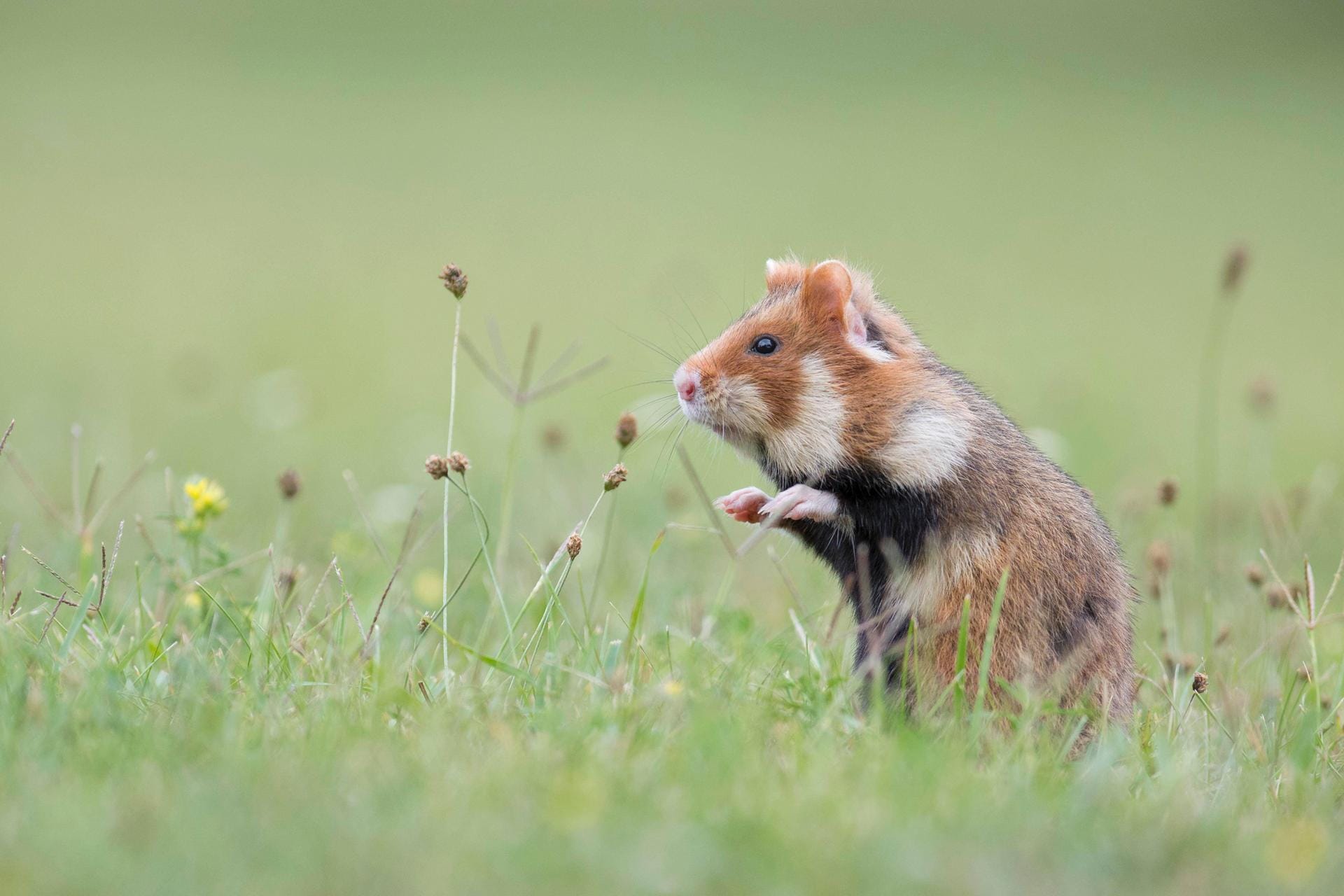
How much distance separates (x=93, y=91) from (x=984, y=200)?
14.3 meters

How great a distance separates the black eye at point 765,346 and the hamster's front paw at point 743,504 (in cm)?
41

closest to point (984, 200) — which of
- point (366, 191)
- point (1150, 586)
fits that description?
point (366, 191)

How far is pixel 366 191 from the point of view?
18.5 m

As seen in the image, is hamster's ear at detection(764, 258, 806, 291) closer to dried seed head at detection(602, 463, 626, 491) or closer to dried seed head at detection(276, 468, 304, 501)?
dried seed head at detection(602, 463, 626, 491)

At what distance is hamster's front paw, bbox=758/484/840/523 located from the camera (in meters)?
3.61

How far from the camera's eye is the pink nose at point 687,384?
387cm

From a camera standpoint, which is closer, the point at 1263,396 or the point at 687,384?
the point at 687,384

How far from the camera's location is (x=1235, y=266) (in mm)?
5113

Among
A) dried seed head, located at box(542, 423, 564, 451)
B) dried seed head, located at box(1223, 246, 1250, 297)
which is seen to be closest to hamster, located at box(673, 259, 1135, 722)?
dried seed head, located at box(542, 423, 564, 451)

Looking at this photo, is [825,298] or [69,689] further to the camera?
[825,298]

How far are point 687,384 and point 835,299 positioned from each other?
1.64 feet

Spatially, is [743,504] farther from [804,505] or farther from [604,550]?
[604,550]

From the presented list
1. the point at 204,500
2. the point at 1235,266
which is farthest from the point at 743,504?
the point at 1235,266

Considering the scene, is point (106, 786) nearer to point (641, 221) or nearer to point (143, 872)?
point (143, 872)
